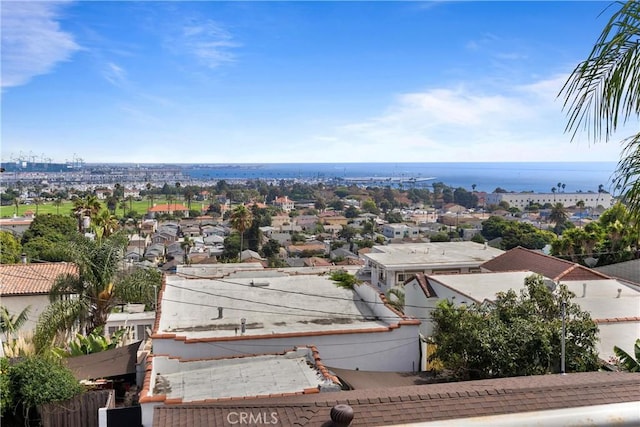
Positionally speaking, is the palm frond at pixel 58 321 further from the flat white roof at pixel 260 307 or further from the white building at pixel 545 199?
the white building at pixel 545 199

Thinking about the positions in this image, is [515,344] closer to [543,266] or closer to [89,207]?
[543,266]

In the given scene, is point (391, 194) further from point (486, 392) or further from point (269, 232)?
point (486, 392)

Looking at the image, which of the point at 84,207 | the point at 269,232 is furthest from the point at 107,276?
the point at 269,232

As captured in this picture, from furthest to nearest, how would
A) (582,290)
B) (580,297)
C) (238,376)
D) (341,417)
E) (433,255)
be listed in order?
1. (433,255)
2. (582,290)
3. (580,297)
4. (238,376)
5. (341,417)

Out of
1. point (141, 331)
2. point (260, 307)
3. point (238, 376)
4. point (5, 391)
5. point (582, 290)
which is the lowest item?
point (141, 331)

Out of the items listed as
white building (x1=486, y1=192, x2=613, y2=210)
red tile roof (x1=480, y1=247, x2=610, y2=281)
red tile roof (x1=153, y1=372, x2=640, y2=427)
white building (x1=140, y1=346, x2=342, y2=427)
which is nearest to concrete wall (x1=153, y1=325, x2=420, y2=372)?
white building (x1=140, y1=346, x2=342, y2=427)

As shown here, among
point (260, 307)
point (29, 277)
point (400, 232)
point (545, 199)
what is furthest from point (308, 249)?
point (545, 199)

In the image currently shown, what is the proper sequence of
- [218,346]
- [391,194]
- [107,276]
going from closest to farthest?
[218,346] < [107,276] < [391,194]
